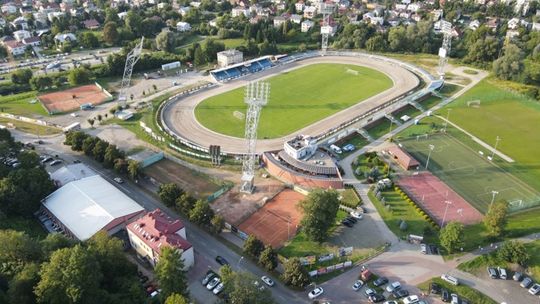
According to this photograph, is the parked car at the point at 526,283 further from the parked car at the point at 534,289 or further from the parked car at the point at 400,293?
the parked car at the point at 400,293

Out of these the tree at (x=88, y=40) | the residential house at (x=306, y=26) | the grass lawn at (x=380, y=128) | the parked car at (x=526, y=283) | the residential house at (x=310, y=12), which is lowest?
the parked car at (x=526, y=283)

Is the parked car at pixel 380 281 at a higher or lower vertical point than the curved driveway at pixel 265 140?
lower

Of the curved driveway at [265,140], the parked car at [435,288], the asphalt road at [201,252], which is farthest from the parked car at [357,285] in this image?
the curved driveway at [265,140]

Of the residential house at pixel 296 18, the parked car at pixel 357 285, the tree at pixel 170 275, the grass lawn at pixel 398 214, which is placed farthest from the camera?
the residential house at pixel 296 18

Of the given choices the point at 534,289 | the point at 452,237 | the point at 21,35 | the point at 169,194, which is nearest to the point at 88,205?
the point at 169,194

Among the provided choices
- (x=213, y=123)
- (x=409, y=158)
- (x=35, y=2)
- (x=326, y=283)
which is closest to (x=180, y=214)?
(x=326, y=283)

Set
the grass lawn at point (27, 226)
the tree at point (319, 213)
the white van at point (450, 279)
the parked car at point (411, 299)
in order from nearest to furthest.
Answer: the parked car at point (411, 299), the white van at point (450, 279), the tree at point (319, 213), the grass lawn at point (27, 226)
